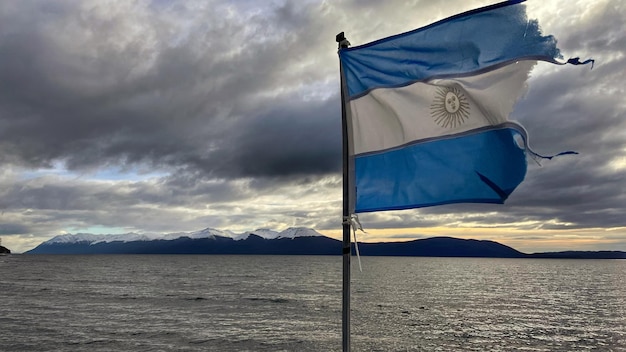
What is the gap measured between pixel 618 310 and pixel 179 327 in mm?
53816

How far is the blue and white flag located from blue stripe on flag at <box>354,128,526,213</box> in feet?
0.04

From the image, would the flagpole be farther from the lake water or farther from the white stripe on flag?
the lake water

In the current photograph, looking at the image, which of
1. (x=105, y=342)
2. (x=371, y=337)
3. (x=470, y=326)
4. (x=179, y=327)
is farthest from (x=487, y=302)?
(x=105, y=342)

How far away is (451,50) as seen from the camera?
6539 millimetres

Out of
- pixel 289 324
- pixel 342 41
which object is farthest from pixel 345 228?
pixel 289 324

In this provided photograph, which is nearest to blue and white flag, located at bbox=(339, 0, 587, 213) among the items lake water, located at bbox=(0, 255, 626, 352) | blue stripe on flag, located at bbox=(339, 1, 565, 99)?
blue stripe on flag, located at bbox=(339, 1, 565, 99)

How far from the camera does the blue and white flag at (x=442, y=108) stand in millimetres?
6137

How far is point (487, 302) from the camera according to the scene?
2729 inches

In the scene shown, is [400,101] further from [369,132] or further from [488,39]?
[488,39]

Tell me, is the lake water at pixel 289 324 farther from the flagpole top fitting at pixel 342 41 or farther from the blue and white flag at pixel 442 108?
the flagpole top fitting at pixel 342 41

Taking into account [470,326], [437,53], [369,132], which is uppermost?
[437,53]

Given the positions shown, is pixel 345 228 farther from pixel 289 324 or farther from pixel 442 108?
pixel 289 324

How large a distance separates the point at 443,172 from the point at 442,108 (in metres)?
0.84

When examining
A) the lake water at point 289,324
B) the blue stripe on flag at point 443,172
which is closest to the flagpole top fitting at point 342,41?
the blue stripe on flag at point 443,172
